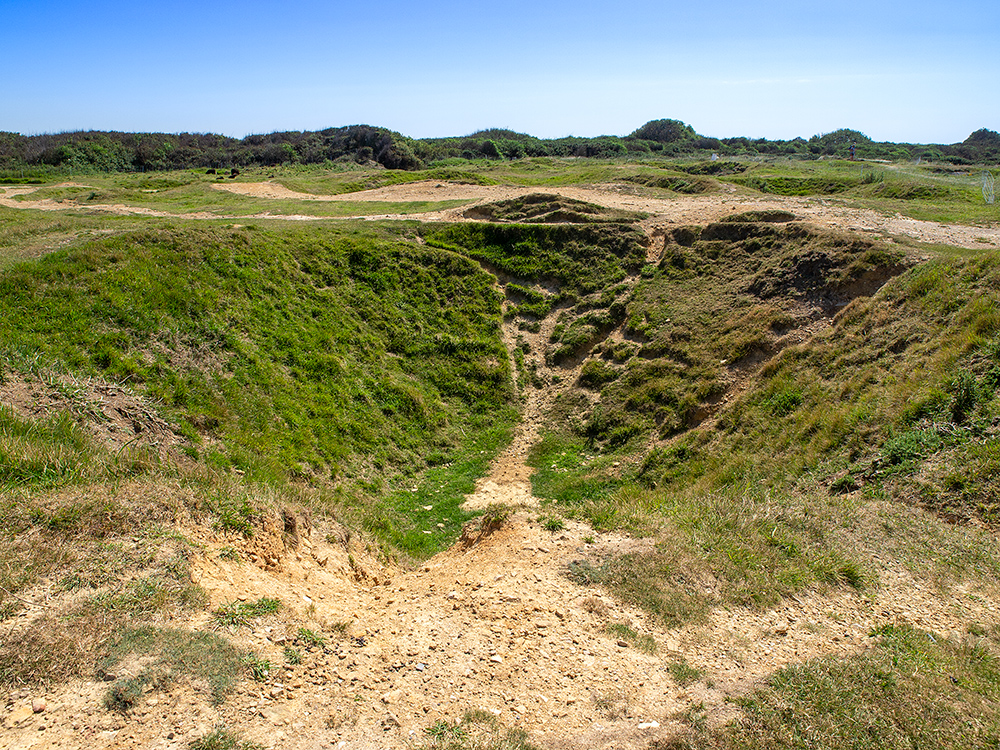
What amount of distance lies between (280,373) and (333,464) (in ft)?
12.6

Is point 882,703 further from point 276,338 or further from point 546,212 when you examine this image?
point 546,212

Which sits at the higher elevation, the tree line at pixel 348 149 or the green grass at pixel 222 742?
the tree line at pixel 348 149

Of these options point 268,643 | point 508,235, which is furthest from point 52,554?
point 508,235

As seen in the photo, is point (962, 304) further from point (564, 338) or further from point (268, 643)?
point (268, 643)

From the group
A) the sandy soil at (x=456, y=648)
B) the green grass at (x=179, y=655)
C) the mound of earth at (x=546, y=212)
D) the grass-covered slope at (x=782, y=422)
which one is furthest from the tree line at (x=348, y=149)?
the green grass at (x=179, y=655)

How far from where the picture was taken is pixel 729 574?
9.66 m

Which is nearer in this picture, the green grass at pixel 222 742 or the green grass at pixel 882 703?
the green grass at pixel 222 742

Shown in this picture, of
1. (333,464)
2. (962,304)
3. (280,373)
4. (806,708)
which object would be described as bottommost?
(333,464)

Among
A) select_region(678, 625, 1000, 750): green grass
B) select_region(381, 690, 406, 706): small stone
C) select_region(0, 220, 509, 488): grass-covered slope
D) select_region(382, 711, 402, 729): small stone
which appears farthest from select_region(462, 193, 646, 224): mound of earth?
select_region(382, 711, 402, 729): small stone

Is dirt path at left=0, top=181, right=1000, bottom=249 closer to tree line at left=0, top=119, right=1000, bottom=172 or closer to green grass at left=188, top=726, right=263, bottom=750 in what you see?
green grass at left=188, top=726, right=263, bottom=750

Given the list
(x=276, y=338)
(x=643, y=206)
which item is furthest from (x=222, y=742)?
(x=643, y=206)

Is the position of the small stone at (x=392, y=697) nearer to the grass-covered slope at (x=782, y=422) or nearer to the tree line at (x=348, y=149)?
the grass-covered slope at (x=782, y=422)

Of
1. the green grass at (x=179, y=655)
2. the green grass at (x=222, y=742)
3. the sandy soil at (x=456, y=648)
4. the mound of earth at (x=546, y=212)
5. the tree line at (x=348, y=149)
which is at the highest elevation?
the tree line at (x=348, y=149)

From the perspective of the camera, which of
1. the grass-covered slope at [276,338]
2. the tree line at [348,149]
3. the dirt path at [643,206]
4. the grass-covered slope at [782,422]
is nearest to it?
the grass-covered slope at [782,422]
